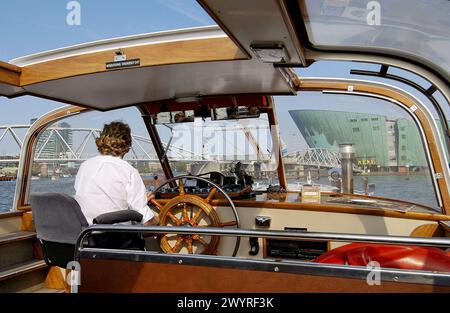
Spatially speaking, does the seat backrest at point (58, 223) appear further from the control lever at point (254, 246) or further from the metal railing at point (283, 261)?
the control lever at point (254, 246)

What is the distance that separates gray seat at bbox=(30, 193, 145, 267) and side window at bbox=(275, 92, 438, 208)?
235 centimetres

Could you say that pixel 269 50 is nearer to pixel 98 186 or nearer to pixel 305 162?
pixel 98 186

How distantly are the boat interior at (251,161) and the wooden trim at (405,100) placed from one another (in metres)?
0.01

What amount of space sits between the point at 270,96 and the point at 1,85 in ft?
7.94

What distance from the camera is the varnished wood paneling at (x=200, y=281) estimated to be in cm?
154

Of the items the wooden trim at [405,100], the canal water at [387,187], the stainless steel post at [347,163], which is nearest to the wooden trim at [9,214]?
the canal water at [387,187]

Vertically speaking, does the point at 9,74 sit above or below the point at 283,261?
above

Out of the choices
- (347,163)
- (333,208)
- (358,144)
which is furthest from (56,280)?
(358,144)

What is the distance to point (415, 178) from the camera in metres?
3.64

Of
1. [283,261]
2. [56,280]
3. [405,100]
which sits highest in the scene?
[405,100]

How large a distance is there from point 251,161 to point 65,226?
2.44 m

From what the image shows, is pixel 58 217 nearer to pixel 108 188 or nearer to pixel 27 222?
pixel 108 188

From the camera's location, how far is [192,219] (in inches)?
126

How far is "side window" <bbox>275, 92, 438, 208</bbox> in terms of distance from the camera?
3.62 meters
